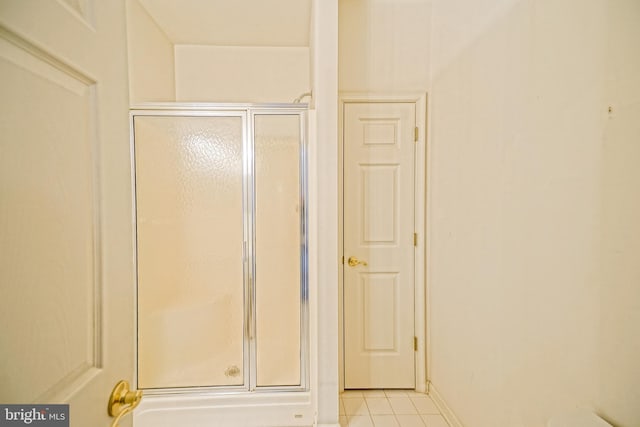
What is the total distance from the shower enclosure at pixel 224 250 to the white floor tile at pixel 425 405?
0.79 meters

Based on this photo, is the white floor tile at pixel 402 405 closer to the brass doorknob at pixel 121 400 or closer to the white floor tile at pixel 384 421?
the white floor tile at pixel 384 421

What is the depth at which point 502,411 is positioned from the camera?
1.28 metres

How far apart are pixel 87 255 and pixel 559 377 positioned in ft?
4.78

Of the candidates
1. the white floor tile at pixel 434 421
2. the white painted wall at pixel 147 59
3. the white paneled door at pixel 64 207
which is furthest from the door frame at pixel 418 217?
the white paneled door at pixel 64 207

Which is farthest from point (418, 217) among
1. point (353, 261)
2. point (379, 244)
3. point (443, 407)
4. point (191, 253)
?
point (191, 253)

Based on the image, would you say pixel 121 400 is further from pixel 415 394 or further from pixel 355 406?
pixel 415 394

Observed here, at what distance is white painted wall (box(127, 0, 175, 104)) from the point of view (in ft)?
6.14

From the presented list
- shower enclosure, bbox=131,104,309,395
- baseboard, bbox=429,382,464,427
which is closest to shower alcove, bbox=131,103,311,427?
shower enclosure, bbox=131,104,309,395

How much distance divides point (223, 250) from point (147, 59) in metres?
1.48

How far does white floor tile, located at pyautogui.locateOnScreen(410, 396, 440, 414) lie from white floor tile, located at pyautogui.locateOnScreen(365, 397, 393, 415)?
19 centimetres

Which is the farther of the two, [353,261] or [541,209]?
[353,261]

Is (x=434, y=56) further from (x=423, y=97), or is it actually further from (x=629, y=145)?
(x=629, y=145)

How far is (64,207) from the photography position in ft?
1.64

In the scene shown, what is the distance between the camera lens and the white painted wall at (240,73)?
8.20 feet
